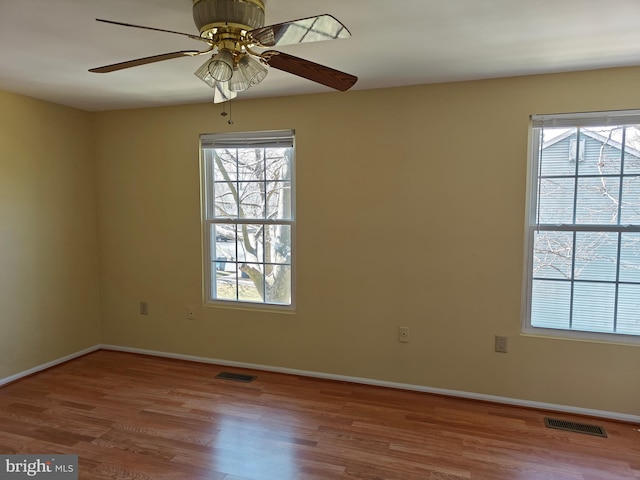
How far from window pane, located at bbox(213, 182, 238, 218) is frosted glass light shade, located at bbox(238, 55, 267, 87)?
1917mm

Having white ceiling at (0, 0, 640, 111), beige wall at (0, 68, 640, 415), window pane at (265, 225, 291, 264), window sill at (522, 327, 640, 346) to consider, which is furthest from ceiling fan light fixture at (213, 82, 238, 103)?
window sill at (522, 327, 640, 346)

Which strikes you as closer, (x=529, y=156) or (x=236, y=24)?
(x=236, y=24)

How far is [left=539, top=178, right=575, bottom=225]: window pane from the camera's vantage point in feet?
9.19

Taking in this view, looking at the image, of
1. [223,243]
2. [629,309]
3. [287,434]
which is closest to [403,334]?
[287,434]

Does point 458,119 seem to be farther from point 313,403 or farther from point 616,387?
point 313,403

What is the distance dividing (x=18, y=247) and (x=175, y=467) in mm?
2319

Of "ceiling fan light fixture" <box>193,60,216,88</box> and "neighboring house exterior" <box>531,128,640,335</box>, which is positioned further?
"neighboring house exterior" <box>531,128,640,335</box>

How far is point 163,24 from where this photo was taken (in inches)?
77.8

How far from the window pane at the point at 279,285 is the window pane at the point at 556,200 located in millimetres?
1994

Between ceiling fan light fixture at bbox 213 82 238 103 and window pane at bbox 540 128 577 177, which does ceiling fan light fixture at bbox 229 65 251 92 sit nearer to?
ceiling fan light fixture at bbox 213 82 238 103

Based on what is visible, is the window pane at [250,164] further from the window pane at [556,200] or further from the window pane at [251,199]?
the window pane at [556,200]

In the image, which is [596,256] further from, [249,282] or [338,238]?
[249,282]

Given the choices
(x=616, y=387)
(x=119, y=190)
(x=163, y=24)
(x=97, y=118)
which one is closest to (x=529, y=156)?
(x=616, y=387)

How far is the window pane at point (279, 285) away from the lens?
3.53 m
